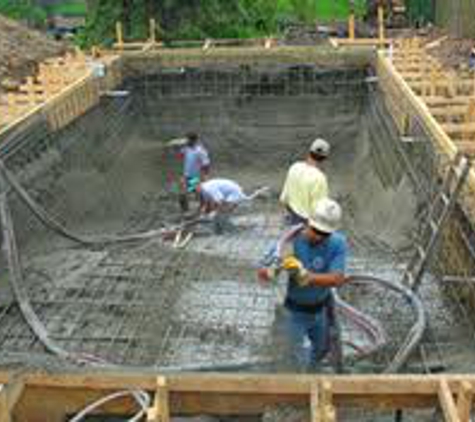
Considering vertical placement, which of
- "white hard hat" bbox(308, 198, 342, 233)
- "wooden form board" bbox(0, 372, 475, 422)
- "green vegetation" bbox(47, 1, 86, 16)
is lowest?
"wooden form board" bbox(0, 372, 475, 422)

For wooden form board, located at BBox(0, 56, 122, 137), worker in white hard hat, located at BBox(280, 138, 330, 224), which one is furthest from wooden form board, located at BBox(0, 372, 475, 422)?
wooden form board, located at BBox(0, 56, 122, 137)

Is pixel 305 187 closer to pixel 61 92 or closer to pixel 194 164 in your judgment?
pixel 194 164

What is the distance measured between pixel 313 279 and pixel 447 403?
155 cm

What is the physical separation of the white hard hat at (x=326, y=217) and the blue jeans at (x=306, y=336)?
0.75 m

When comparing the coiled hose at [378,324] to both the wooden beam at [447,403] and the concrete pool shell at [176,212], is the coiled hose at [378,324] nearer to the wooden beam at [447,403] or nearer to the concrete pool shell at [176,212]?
the concrete pool shell at [176,212]

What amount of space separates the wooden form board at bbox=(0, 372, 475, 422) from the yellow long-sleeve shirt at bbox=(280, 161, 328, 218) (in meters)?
3.01

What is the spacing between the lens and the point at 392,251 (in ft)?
28.9

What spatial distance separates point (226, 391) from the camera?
3898 mm

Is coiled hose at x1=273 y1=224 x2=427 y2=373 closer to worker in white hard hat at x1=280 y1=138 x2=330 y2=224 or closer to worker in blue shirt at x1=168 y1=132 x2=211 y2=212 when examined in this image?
worker in white hard hat at x1=280 y1=138 x2=330 y2=224

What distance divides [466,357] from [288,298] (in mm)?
1512

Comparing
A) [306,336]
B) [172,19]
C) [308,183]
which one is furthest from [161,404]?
[172,19]

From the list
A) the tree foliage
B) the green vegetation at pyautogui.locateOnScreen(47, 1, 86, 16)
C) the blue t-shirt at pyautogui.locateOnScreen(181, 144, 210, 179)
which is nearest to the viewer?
→ the blue t-shirt at pyautogui.locateOnScreen(181, 144, 210, 179)

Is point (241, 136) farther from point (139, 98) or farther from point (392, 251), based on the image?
point (392, 251)

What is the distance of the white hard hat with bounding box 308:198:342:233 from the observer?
4.94 meters
